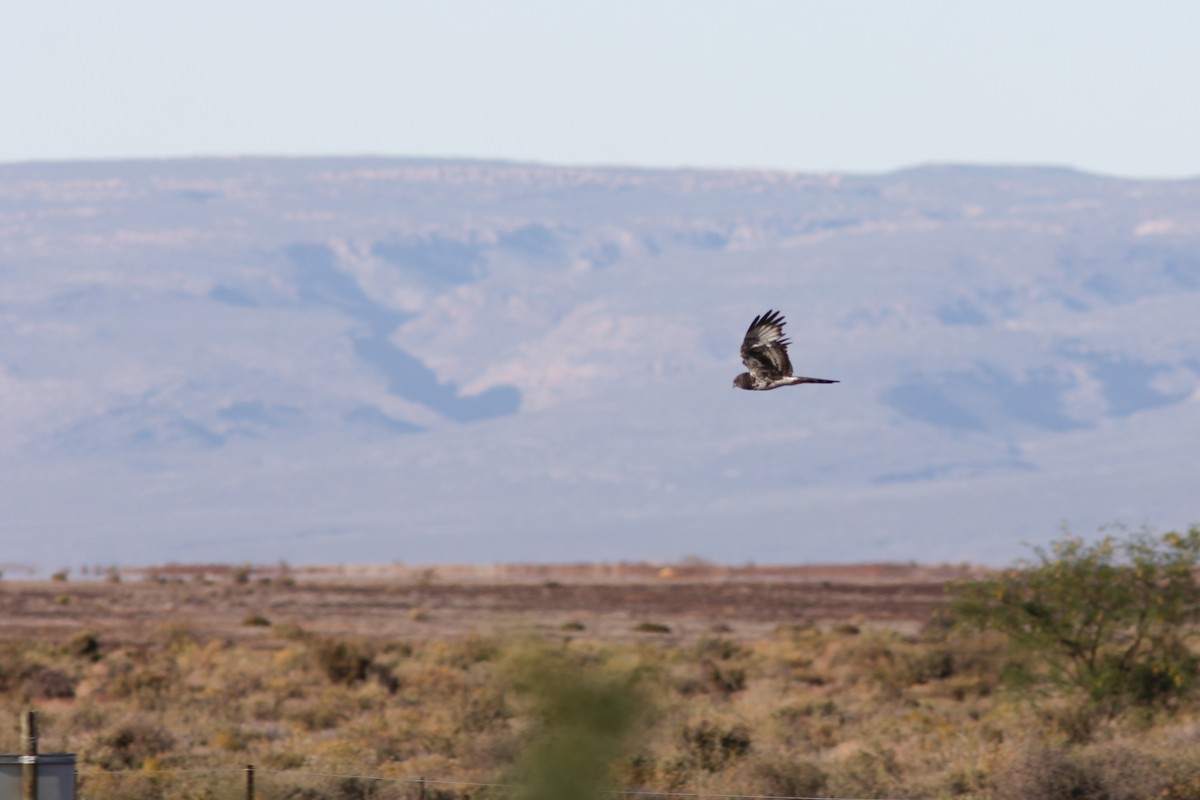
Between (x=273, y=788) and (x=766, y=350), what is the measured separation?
838 cm

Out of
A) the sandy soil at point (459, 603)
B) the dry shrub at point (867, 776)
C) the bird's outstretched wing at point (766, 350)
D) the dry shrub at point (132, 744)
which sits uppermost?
the bird's outstretched wing at point (766, 350)

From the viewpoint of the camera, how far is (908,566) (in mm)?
126812

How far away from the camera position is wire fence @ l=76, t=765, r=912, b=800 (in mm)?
19969

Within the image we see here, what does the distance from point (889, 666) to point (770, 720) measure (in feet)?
35.5

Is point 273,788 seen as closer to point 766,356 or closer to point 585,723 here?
point 766,356

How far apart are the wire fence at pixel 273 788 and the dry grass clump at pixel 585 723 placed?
4 centimetres

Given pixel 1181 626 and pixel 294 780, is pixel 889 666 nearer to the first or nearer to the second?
pixel 1181 626

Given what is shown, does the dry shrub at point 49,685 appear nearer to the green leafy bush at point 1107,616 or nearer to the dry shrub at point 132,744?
the dry shrub at point 132,744

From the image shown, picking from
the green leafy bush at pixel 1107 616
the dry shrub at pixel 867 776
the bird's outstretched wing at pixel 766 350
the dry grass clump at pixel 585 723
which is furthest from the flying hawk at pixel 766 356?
the green leafy bush at pixel 1107 616

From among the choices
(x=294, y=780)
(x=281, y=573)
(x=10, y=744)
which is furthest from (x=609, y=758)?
(x=281, y=573)

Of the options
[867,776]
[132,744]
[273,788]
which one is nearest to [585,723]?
[273,788]

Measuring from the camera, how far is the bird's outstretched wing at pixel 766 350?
Result: 1430 centimetres

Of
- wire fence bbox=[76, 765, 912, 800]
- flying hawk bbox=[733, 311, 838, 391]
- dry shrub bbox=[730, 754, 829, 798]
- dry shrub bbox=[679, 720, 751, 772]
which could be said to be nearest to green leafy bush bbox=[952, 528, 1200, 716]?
dry shrub bbox=[679, 720, 751, 772]

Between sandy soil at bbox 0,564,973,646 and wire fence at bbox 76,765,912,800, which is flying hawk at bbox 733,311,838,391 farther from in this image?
sandy soil at bbox 0,564,973,646
